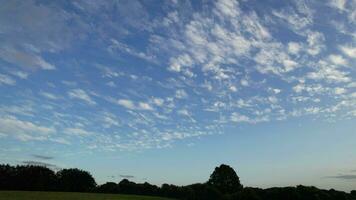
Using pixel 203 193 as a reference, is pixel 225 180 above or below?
above

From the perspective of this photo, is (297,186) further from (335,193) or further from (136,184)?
(136,184)

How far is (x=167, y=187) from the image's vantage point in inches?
6152

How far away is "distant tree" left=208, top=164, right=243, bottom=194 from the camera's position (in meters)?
135

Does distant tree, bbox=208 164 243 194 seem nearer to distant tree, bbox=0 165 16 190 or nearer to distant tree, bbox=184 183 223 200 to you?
distant tree, bbox=184 183 223 200

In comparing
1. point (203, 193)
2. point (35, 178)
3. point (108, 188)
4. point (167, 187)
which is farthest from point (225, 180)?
point (35, 178)

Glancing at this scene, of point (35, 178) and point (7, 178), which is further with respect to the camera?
point (35, 178)

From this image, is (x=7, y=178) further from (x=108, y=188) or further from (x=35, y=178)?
(x=108, y=188)

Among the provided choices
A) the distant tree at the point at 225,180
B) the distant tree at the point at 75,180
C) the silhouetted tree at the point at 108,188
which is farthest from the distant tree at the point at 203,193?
the distant tree at the point at 75,180

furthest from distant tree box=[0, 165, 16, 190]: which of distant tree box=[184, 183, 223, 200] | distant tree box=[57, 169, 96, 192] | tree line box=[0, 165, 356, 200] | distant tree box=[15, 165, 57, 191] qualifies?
distant tree box=[184, 183, 223, 200]

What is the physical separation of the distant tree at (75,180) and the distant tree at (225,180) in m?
49.0

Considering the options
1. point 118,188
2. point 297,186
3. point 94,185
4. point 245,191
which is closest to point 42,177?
point 94,185

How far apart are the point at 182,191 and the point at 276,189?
37.2m

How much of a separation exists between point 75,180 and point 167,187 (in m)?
36.4

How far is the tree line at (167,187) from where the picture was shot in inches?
4751
